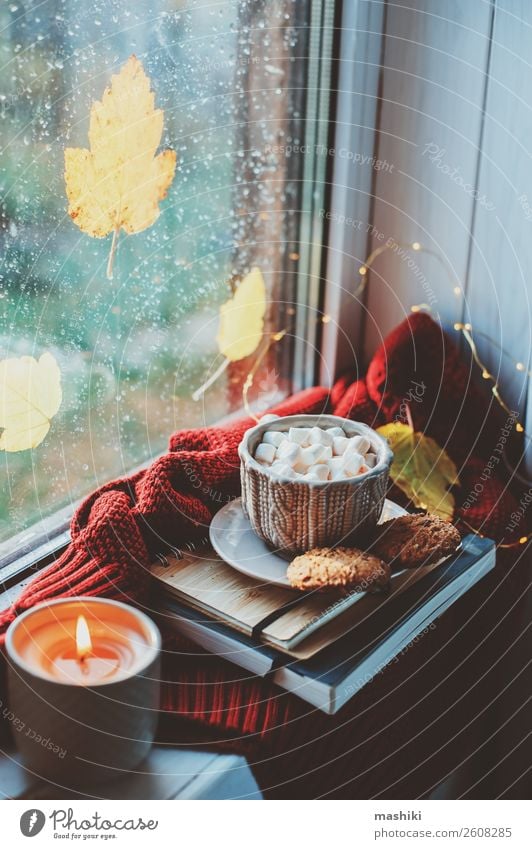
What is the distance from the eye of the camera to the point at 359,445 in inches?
21.2

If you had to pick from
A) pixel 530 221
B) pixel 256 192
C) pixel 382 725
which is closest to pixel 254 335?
pixel 256 192

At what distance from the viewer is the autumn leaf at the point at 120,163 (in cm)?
54

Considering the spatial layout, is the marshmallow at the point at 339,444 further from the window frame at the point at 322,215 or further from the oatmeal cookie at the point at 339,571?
the window frame at the point at 322,215

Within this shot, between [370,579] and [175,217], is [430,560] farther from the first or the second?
[175,217]

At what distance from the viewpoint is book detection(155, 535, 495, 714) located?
0.46m

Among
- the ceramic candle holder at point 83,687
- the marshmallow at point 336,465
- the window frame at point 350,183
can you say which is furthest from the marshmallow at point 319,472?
the window frame at point 350,183

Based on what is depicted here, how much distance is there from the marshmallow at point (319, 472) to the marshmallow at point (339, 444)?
0.03 meters

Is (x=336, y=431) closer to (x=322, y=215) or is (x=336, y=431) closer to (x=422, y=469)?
(x=422, y=469)

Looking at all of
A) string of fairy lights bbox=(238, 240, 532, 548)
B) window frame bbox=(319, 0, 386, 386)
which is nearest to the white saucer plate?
string of fairy lights bbox=(238, 240, 532, 548)

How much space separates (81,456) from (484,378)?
32 centimetres

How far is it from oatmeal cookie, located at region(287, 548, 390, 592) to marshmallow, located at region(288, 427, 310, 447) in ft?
0.25

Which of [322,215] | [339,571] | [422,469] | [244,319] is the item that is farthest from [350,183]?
[339,571]
